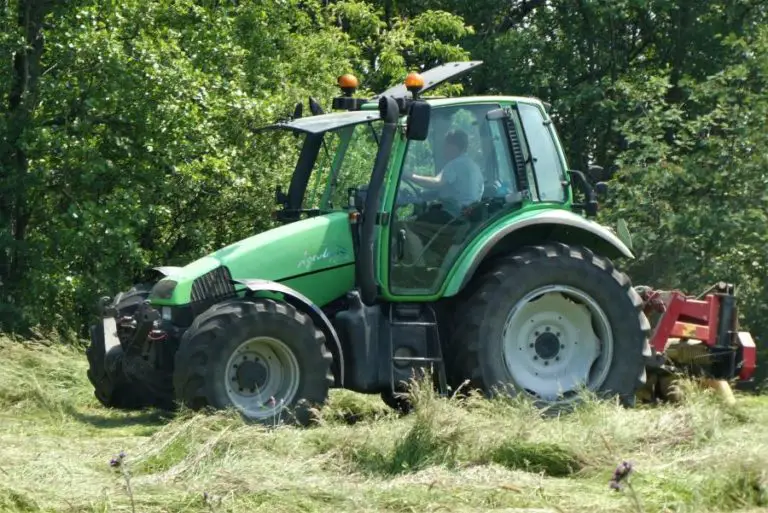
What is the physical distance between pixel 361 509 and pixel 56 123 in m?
9.39

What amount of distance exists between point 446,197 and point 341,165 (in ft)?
3.29

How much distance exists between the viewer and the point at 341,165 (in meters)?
10.2

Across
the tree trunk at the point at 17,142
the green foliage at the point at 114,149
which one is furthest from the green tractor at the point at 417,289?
the tree trunk at the point at 17,142

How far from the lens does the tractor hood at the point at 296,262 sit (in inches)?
370

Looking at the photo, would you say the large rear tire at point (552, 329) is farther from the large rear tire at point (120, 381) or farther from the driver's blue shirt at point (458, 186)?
the large rear tire at point (120, 381)

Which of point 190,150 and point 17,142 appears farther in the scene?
point 190,150

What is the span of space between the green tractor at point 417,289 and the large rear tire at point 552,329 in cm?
1

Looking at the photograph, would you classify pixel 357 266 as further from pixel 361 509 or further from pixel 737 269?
pixel 737 269

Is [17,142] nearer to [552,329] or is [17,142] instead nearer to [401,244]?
[401,244]

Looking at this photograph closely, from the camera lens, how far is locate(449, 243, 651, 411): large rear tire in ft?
31.2

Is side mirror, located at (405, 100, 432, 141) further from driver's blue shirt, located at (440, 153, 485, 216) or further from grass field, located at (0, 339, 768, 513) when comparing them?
grass field, located at (0, 339, 768, 513)

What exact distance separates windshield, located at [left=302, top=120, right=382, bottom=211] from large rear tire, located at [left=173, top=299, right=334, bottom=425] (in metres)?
1.30

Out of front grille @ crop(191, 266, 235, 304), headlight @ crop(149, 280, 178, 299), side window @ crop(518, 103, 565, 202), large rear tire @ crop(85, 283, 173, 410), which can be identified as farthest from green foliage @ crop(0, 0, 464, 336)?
side window @ crop(518, 103, 565, 202)

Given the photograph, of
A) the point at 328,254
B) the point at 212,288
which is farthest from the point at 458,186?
the point at 212,288
